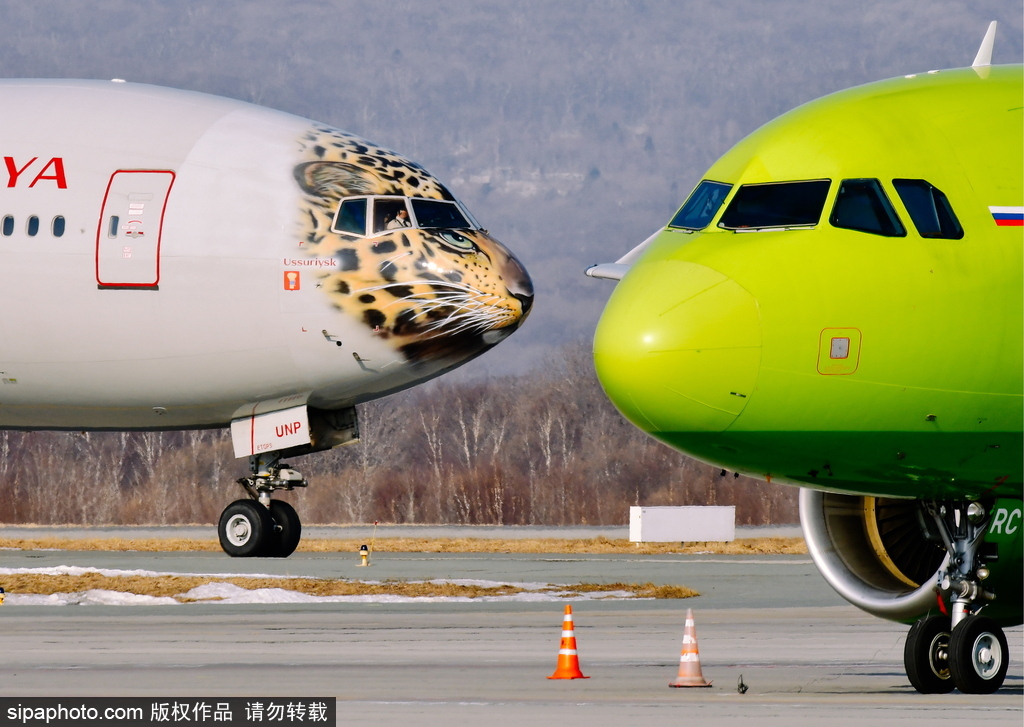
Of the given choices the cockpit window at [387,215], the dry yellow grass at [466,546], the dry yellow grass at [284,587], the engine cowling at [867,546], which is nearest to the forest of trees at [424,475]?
the dry yellow grass at [466,546]

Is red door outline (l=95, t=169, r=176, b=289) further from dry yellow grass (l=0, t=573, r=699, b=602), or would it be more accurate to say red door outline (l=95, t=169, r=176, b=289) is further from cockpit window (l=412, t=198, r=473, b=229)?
dry yellow grass (l=0, t=573, r=699, b=602)

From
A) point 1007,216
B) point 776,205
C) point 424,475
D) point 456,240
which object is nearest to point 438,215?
point 456,240

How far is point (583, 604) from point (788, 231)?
16908mm

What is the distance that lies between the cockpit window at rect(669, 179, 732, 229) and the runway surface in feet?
12.8

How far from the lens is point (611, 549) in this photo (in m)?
55.1

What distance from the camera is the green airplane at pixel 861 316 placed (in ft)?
44.7

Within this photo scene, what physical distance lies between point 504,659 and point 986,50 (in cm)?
819

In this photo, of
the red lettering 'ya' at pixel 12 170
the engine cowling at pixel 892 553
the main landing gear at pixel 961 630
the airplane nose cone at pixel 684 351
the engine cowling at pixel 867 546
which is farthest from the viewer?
the red lettering 'ya' at pixel 12 170

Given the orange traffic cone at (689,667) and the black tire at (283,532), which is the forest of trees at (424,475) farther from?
the orange traffic cone at (689,667)

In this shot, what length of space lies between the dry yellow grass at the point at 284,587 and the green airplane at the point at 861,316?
17766 millimetres

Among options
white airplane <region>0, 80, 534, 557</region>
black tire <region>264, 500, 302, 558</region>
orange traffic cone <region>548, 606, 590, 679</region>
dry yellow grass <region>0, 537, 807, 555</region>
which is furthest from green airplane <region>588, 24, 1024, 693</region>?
dry yellow grass <region>0, 537, 807, 555</region>

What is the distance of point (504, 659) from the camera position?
789 inches

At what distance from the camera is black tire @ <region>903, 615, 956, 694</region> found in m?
15.2

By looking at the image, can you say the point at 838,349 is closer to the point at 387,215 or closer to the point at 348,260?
the point at 348,260
